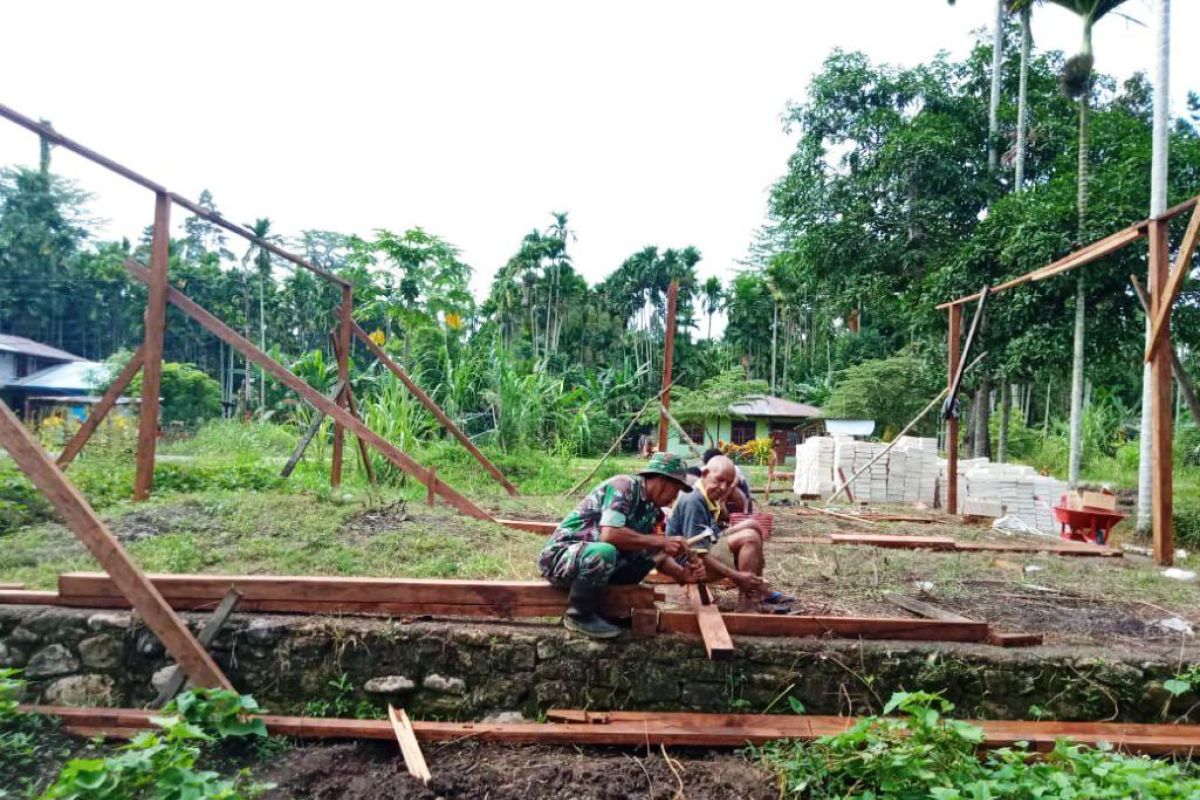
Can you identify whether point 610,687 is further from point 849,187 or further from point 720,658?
point 849,187

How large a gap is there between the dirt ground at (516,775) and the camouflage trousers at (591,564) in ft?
2.68

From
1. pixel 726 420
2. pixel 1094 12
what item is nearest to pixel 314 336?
pixel 726 420

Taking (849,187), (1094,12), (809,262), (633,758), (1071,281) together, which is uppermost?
(1094,12)

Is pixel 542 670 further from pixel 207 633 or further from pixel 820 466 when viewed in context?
pixel 820 466

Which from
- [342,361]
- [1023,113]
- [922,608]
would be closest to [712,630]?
[922,608]

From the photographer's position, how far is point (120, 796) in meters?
2.33

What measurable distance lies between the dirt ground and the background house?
81.2ft

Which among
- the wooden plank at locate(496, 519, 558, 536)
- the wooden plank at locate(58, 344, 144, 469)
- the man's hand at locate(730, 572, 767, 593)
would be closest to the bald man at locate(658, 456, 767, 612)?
the man's hand at locate(730, 572, 767, 593)

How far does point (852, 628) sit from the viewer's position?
381cm

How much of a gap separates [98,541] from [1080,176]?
14.4 metres

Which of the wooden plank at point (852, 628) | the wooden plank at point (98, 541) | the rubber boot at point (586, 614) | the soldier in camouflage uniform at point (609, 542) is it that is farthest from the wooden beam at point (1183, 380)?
the wooden plank at point (98, 541)

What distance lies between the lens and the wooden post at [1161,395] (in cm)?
611

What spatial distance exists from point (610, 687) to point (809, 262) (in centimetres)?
1595

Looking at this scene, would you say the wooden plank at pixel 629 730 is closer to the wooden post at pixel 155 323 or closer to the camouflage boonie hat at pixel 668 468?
the camouflage boonie hat at pixel 668 468
